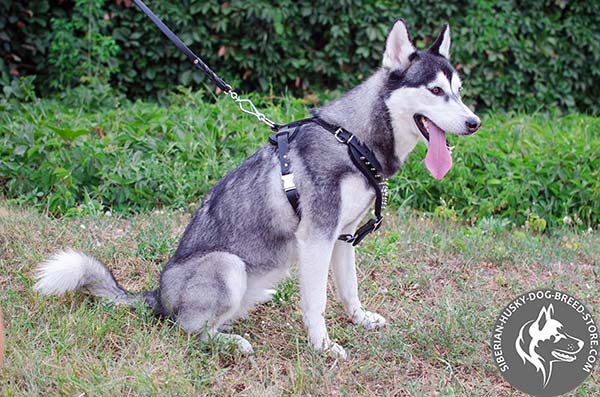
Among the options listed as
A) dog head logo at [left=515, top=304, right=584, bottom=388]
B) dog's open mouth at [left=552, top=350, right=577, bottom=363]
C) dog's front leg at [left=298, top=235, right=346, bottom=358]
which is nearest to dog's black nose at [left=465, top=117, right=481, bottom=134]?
dog's front leg at [left=298, top=235, right=346, bottom=358]

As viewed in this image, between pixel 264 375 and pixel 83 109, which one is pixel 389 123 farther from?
pixel 83 109

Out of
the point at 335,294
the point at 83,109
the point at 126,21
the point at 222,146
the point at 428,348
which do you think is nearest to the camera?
the point at 428,348

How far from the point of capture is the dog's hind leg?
3322 millimetres

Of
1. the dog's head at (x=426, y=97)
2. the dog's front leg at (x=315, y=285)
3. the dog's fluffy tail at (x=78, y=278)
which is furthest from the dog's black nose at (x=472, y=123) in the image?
the dog's fluffy tail at (x=78, y=278)

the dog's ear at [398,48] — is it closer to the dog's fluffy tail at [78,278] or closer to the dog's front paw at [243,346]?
the dog's front paw at [243,346]

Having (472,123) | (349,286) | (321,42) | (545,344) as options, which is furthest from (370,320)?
(321,42)

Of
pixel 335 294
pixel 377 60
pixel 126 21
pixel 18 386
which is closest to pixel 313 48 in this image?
pixel 377 60

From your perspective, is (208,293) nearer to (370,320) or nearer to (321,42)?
(370,320)

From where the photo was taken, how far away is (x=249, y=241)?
11.3 ft

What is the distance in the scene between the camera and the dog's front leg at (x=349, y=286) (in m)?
3.75

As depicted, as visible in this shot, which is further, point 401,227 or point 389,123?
point 401,227

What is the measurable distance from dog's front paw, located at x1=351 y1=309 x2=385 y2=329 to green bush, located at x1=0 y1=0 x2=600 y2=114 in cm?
421

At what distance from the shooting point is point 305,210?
10.9 feet

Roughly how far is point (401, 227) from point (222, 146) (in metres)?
1.73
